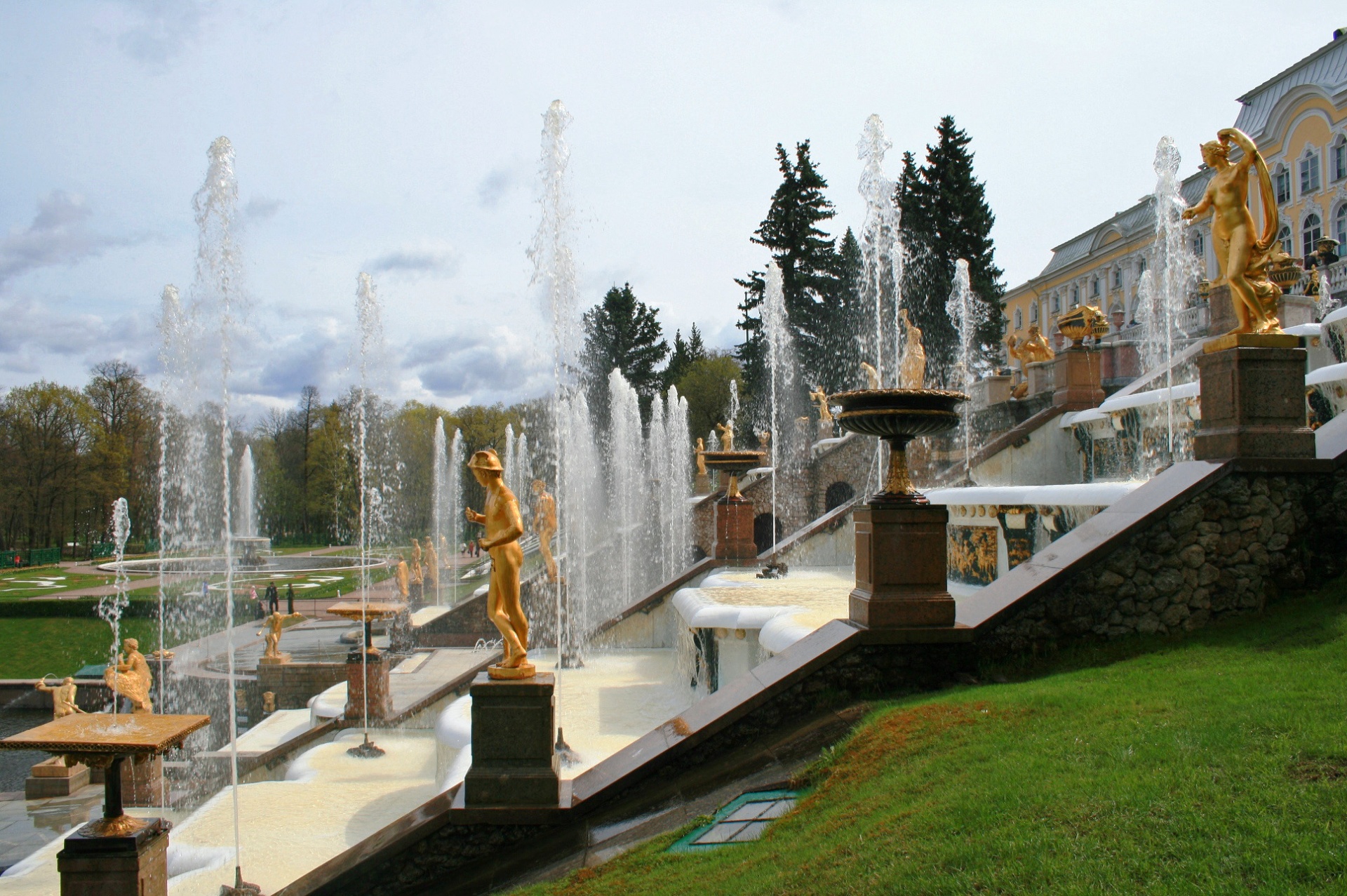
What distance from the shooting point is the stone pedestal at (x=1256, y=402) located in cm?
679

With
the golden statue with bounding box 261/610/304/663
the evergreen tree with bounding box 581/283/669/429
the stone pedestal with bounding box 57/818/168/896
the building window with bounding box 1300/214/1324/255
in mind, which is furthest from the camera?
the evergreen tree with bounding box 581/283/669/429

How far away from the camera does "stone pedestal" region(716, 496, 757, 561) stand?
1636 centimetres

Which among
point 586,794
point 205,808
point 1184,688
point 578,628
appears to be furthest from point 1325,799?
point 578,628

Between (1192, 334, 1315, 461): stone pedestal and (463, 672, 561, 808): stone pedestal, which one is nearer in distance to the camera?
(463, 672, 561, 808): stone pedestal

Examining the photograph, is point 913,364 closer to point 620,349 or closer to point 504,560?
point 504,560

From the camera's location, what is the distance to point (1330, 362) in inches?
487

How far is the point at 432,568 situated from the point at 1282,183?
4075 centimetres

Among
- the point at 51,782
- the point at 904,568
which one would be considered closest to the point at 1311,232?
the point at 904,568

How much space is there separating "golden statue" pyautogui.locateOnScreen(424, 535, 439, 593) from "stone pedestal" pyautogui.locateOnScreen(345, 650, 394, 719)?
51.2 feet

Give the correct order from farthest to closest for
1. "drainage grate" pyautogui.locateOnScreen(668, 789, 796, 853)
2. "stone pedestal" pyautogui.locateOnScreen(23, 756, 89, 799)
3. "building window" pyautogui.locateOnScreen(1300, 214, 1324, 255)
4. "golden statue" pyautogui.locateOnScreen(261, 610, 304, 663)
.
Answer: "building window" pyautogui.locateOnScreen(1300, 214, 1324, 255) → "golden statue" pyautogui.locateOnScreen(261, 610, 304, 663) → "stone pedestal" pyautogui.locateOnScreen(23, 756, 89, 799) → "drainage grate" pyautogui.locateOnScreen(668, 789, 796, 853)

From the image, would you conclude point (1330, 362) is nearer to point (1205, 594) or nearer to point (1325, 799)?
point (1205, 594)

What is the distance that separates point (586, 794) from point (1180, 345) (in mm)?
24102

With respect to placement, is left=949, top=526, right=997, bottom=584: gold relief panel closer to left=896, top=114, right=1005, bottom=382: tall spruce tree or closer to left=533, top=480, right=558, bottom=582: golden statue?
left=533, top=480, right=558, bottom=582: golden statue

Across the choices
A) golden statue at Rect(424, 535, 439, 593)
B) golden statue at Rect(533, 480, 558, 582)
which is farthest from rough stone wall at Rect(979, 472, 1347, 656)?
golden statue at Rect(424, 535, 439, 593)
